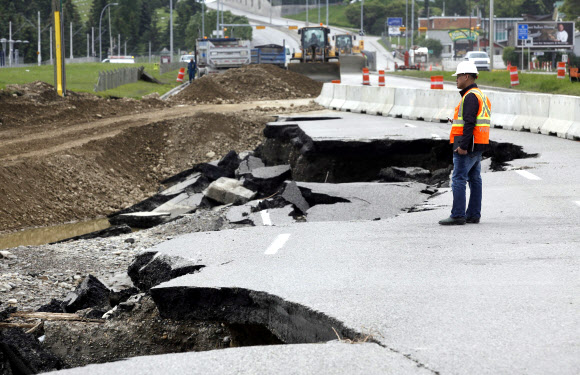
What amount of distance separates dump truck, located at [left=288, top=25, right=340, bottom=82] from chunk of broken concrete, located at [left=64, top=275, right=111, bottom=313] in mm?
39904

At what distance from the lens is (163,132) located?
1055 inches

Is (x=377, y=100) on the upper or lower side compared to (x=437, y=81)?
lower

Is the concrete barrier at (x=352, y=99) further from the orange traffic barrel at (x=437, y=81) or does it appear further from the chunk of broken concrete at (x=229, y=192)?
the chunk of broken concrete at (x=229, y=192)

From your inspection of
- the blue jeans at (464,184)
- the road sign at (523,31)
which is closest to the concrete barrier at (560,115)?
the blue jeans at (464,184)

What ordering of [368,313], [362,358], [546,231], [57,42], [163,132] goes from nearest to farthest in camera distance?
[362,358] → [368,313] → [546,231] → [163,132] → [57,42]

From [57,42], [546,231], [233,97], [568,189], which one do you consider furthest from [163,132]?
[546,231]

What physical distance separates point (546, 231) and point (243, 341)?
376 cm

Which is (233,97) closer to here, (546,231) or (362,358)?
(546,231)

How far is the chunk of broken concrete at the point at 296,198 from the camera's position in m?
12.5

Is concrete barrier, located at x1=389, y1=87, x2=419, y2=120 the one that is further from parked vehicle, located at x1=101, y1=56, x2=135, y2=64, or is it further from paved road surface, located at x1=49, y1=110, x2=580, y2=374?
parked vehicle, located at x1=101, y1=56, x2=135, y2=64

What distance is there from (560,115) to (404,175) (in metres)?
5.52

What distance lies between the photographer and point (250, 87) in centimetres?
4206

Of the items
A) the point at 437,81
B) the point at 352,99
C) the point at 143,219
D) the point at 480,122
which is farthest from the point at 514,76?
the point at 480,122

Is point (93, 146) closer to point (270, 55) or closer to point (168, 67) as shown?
point (270, 55)
